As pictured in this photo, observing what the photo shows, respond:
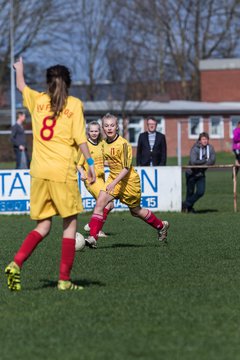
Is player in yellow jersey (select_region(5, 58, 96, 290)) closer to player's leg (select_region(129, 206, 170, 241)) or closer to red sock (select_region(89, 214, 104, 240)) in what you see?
red sock (select_region(89, 214, 104, 240))

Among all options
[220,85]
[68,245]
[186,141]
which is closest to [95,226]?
[68,245]

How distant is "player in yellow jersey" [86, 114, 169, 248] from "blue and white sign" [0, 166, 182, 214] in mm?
7026

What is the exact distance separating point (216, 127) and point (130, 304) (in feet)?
168

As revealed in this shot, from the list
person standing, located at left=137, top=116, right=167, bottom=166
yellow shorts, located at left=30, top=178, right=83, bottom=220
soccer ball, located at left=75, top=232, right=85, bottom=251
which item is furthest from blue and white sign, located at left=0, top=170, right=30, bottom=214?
yellow shorts, located at left=30, top=178, right=83, bottom=220

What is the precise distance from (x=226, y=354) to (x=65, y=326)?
144cm

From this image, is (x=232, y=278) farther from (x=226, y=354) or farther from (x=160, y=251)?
(x=226, y=354)

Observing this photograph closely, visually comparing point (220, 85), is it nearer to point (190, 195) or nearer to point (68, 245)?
point (190, 195)

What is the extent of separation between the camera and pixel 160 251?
12.4 meters

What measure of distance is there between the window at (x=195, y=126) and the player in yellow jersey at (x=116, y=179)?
148 feet

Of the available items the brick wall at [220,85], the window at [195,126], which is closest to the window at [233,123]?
the window at [195,126]

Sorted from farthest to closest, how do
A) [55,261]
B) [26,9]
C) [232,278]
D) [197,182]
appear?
[26,9], [197,182], [55,261], [232,278]

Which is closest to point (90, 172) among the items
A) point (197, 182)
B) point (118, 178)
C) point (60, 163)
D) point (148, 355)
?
point (60, 163)

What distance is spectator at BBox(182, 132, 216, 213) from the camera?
67.9ft

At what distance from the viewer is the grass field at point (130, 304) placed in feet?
21.4
